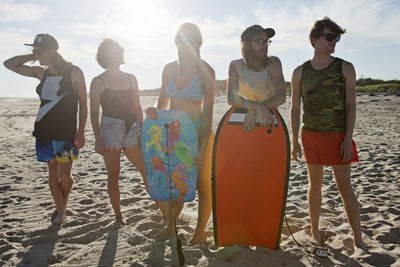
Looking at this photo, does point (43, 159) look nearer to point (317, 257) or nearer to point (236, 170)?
point (236, 170)

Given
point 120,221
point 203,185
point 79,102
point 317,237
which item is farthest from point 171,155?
point 317,237

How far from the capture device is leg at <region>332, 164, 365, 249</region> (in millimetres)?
2520

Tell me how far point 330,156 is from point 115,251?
1.99 m

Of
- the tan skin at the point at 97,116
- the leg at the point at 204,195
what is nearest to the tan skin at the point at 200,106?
the leg at the point at 204,195

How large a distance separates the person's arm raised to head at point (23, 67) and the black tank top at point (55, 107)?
22 centimetres

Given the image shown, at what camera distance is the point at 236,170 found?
2.64 metres

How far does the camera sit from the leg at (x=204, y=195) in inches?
109

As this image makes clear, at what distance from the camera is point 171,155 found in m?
2.79

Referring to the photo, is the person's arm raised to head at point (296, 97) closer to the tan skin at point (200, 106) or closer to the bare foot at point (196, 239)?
the tan skin at point (200, 106)

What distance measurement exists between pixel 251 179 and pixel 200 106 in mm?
778

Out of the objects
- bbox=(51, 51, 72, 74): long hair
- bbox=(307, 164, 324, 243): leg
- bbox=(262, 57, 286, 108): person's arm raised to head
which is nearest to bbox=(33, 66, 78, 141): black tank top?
bbox=(51, 51, 72, 74): long hair

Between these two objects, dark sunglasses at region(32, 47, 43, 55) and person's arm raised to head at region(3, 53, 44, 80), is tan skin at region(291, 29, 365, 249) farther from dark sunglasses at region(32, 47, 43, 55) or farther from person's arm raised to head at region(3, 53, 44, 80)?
person's arm raised to head at region(3, 53, 44, 80)

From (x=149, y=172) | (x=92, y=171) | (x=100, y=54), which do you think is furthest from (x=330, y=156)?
(x=92, y=171)

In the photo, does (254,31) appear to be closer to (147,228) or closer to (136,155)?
(136,155)
